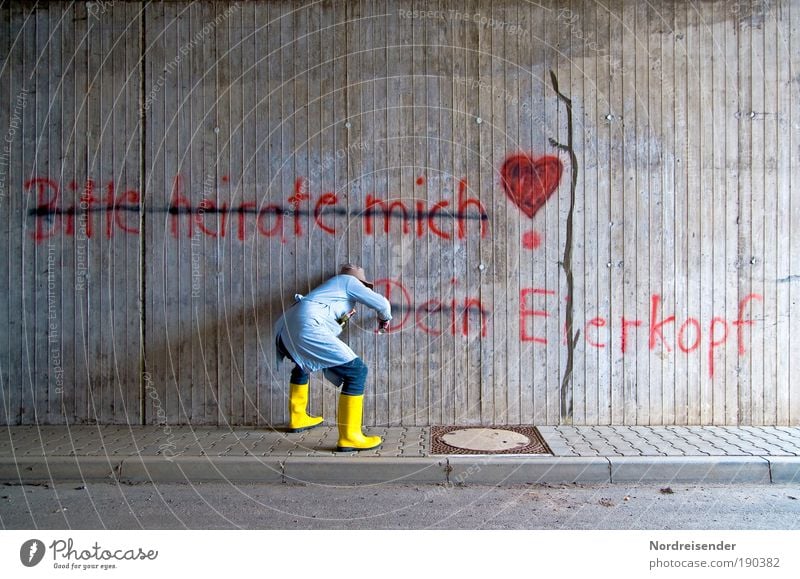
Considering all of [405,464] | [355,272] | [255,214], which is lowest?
[405,464]

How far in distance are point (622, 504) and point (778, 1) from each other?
535 centimetres

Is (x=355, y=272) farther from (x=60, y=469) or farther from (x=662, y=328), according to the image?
(x=662, y=328)

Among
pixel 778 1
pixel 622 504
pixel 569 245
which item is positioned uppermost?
pixel 778 1

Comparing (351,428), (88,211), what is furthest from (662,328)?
(88,211)

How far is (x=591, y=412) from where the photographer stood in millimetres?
7395

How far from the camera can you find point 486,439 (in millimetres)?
6742

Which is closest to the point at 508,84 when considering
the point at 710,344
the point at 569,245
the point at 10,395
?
the point at 569,245

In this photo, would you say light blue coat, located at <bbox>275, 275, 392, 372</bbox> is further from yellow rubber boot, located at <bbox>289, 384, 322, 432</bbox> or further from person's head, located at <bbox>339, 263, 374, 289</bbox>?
yellow rubber boot, located at <bbox>289, 384, 322, 432</bbox>

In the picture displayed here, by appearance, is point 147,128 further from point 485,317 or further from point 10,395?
point 485,317

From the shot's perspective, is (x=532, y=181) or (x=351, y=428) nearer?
(x=351, y=428)

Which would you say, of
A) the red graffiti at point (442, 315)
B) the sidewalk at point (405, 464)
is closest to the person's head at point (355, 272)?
the red graffiti at point (442, 315)

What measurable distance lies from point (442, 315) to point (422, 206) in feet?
3.69

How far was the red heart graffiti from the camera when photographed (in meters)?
7.41

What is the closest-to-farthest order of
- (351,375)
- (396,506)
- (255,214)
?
(396,506) → (351,375) → (255,214)
